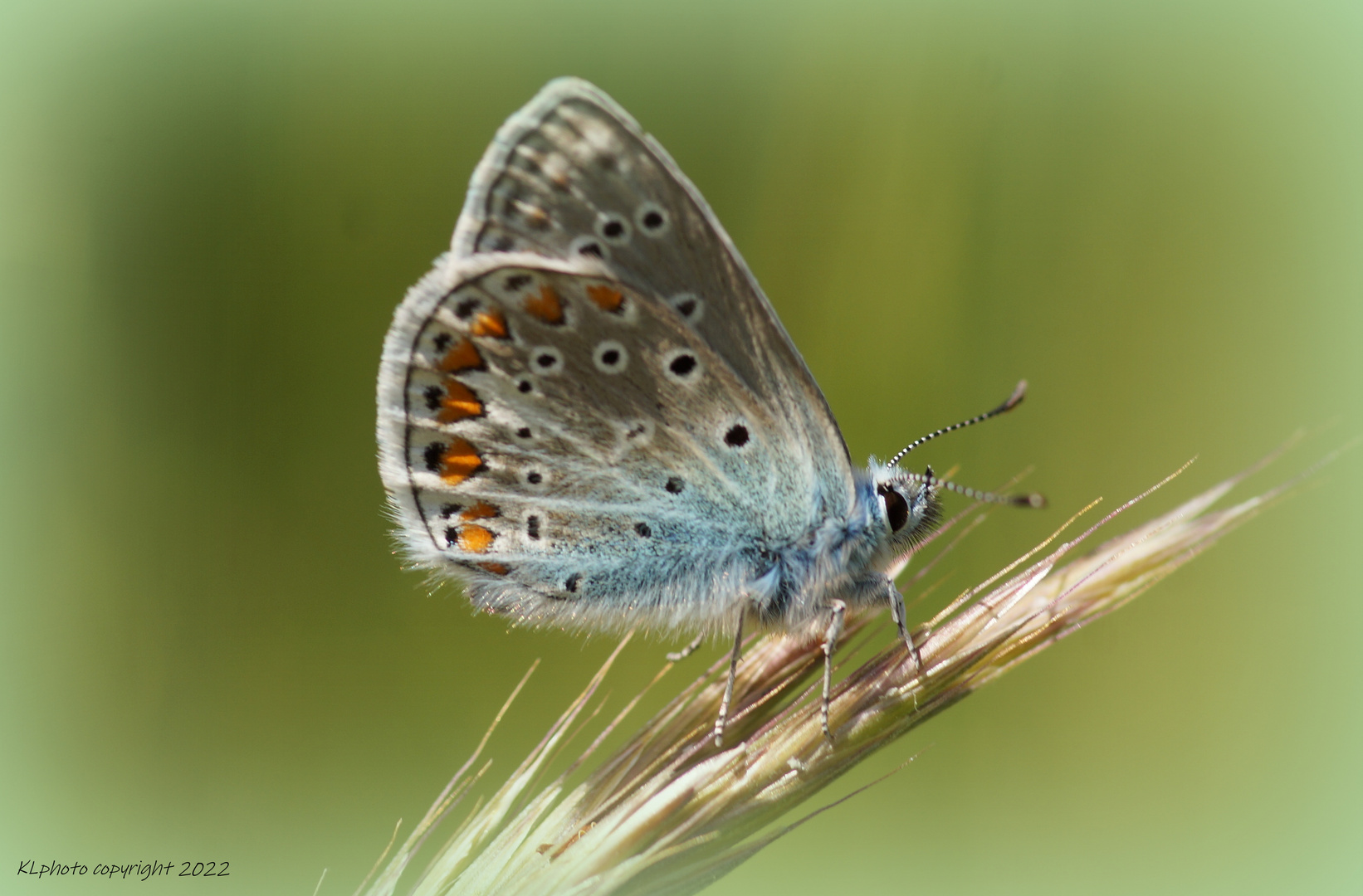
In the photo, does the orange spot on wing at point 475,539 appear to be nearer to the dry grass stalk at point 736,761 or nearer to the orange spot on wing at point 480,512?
the orange spot on wing at point 480,512

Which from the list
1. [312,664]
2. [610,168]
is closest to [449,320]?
[610,168]

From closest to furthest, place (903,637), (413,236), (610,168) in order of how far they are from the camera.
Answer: (903,637), (610,168), (413,236)

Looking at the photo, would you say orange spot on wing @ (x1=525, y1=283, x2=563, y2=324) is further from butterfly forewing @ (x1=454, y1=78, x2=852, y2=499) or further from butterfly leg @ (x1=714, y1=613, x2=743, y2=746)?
butterfly leg @ (x1=714, y1=613, x2=743, y2=746)

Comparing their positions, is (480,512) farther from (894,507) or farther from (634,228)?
(894,507)

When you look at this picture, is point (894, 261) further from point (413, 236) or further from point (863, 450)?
point (413, 236)

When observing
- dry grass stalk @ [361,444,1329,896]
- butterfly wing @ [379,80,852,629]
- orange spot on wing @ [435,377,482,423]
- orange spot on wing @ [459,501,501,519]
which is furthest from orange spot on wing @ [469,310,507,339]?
dry grass stalk @ [361,444,1329,896]

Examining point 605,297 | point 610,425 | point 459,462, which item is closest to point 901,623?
point 610,425
